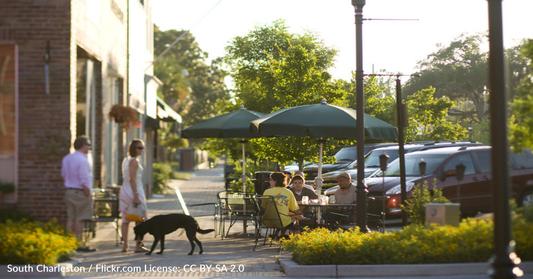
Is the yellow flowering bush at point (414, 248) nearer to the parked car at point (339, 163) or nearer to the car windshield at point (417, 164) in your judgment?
the car windshield at point (417, 164)

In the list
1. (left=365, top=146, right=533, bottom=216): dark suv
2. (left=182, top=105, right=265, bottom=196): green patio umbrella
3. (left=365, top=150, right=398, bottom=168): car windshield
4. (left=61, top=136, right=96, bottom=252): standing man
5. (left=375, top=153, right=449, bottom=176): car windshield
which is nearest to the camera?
(left=61, top=136, right=96, bottom=252): standing man

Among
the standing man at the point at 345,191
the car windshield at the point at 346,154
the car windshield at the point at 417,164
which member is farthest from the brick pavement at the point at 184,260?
the car windshield at the point at 346,154

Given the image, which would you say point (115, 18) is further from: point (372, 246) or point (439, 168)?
point (372, 246)

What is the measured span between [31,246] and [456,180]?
875 cm

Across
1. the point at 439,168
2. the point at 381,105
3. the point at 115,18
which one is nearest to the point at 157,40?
the point at 381,105

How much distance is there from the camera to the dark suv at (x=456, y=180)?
45.7 feet

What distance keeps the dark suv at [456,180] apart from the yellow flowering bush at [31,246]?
21.9 ft

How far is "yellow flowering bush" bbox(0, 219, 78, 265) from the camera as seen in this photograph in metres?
9.05

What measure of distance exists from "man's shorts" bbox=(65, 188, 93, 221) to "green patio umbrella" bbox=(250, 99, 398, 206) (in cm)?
311

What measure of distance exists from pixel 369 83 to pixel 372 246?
19412 millimetres

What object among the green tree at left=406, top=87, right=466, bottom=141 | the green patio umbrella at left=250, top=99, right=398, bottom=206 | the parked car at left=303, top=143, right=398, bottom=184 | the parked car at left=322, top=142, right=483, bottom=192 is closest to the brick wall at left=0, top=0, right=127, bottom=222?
the green patio umbrella at left=250, top=99, right=398, bottom=206

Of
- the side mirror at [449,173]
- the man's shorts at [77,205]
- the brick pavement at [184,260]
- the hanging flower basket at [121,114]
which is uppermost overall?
the hanging flower basket at [121,114]

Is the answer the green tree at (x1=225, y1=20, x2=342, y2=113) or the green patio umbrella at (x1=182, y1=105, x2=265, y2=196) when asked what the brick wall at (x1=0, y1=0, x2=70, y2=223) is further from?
the green tree at (x1=225, y1=20, x2=342, y2=113)

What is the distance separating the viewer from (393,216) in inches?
550
